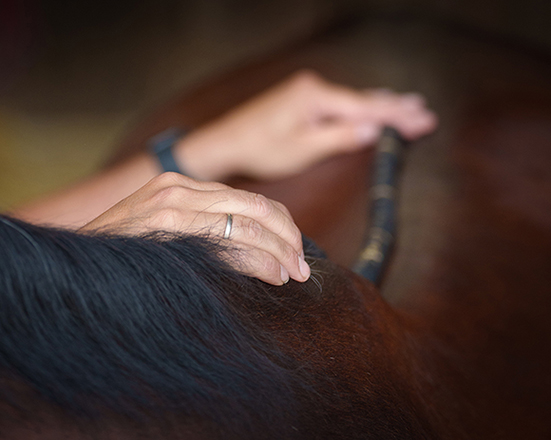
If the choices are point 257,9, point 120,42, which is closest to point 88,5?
point 120,42

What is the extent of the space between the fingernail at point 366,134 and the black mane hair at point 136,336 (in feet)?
1.66

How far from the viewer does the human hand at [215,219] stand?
0.26 m

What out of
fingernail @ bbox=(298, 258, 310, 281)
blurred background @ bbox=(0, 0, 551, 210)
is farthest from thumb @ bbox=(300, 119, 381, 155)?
blurred background @ bbox=(0, 0, 551, 210)

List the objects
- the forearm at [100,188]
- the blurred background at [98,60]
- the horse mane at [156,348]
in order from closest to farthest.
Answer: the horse mane at [156,348] → the forearm at [100,188] → the blurred background at [98,60]

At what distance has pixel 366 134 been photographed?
713mm

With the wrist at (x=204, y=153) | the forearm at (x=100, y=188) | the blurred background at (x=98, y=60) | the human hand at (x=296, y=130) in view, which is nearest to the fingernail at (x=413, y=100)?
the human hand at (x=296, y=130)

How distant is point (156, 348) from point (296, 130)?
54cm

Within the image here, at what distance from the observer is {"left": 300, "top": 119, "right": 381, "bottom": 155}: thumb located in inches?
27.9

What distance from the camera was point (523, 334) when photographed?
0.47 m

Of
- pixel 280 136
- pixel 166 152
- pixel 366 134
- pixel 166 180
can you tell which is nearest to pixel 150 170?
pixel 166 152

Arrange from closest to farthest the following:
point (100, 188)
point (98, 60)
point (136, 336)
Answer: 1. point (136, 336)
2. point (100, 188)
3. point (98, 60)

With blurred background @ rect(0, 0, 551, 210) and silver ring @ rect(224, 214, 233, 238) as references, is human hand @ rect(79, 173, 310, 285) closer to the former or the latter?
silver ring @ rect(224, 214, 233, 238)

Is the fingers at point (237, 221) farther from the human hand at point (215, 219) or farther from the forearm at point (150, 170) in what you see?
the forearm at point (150, 170)

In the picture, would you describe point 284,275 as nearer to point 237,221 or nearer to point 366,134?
point 237,221
